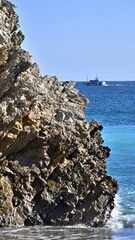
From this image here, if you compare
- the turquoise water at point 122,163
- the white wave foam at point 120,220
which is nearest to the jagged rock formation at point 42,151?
the white wave foam at point 120,220

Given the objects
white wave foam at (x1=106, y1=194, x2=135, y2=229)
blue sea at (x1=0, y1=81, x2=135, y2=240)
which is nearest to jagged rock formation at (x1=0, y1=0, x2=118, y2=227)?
white wave foam at (x1=106, y1=194, x2=135, y2=229)

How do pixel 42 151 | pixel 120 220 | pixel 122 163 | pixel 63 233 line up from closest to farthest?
pixel 63 233 → pixel 42 151 → pixel 120 220 → pixel 122 163

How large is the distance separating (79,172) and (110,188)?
4.79 feet

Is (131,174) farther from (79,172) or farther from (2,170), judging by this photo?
(2,170)

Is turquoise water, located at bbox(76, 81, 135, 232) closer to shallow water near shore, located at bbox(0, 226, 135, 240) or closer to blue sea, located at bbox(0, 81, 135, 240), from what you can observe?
blue sea, located at bbox(0, 81, 135, 240)

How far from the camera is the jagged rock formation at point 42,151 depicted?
19.6 meters

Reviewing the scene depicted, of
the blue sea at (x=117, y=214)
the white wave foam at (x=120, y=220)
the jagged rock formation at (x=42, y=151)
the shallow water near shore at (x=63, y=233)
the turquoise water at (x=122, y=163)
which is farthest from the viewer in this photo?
the turquoise water at (x=122, y=163)

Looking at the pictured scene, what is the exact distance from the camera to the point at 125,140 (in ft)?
152

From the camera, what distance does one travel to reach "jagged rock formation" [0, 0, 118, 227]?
19.6 m

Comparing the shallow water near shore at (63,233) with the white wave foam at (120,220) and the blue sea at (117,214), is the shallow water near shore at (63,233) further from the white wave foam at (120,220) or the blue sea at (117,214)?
the white wave foam at (120,220)

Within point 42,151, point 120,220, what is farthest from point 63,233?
point 120,220

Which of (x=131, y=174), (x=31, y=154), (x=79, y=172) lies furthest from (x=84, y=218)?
(x=131, y=174)

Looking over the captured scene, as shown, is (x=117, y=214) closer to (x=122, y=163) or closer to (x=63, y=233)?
(x=63, y=233)

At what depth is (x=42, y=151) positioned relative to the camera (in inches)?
820
